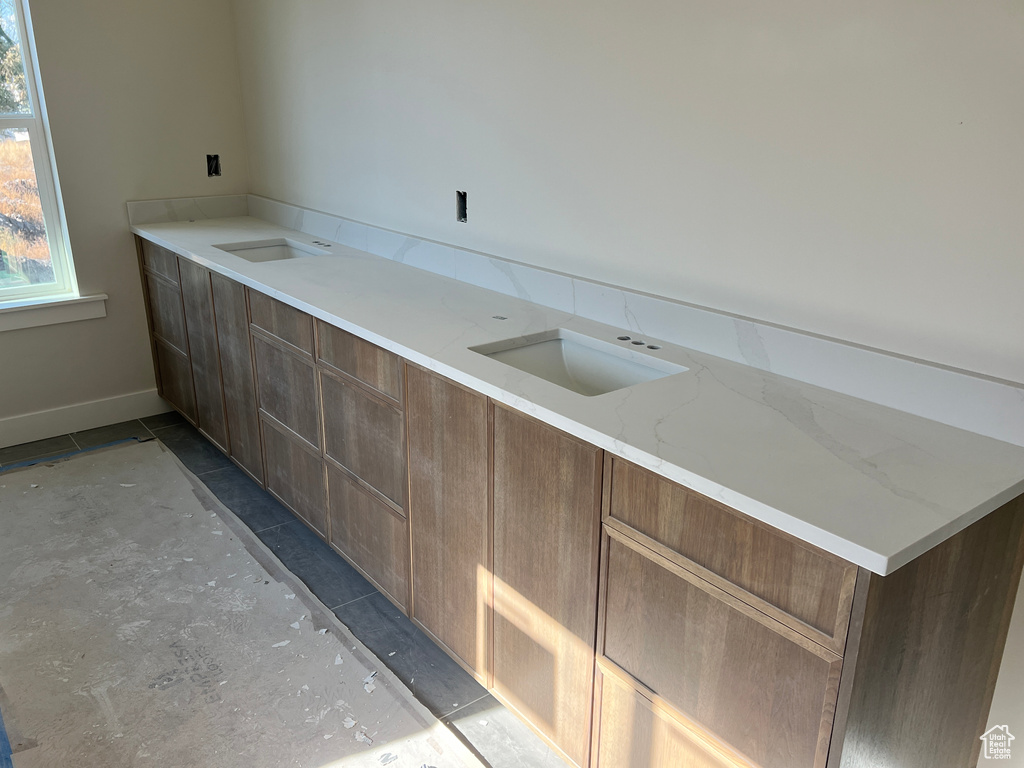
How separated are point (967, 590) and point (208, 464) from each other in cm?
300

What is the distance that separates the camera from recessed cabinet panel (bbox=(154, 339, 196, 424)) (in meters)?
3.73

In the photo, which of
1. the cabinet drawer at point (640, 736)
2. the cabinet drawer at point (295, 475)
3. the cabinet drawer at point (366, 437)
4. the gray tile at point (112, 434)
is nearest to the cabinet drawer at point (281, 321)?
the cabinet drawer at point (366, 437)

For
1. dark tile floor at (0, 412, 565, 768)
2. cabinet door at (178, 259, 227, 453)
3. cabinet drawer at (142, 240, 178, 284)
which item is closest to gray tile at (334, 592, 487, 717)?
dark tile floor at (0, 412, 565, 768)

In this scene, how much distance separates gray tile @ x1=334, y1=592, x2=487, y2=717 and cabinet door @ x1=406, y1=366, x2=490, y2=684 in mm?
69

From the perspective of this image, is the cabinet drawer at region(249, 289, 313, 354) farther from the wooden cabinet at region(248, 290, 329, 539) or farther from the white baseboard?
the white baseboard

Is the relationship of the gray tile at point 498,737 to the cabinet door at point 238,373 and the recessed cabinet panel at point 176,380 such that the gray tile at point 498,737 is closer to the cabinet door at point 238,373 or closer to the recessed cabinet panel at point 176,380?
the cabinet door at point 238,373

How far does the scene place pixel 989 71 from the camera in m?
1.45

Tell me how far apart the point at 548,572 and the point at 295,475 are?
1423 millimetres

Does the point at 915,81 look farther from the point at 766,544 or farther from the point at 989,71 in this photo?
the point at 766,544

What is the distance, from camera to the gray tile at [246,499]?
10.1 ft

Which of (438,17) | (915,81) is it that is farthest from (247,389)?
(915,81)

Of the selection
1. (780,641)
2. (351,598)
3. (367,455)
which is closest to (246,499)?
(351,598)

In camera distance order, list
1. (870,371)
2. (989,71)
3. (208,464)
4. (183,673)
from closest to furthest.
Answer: (989,71)
(870,371)
(183,673)
(208,464)

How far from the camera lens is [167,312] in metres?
3.74
